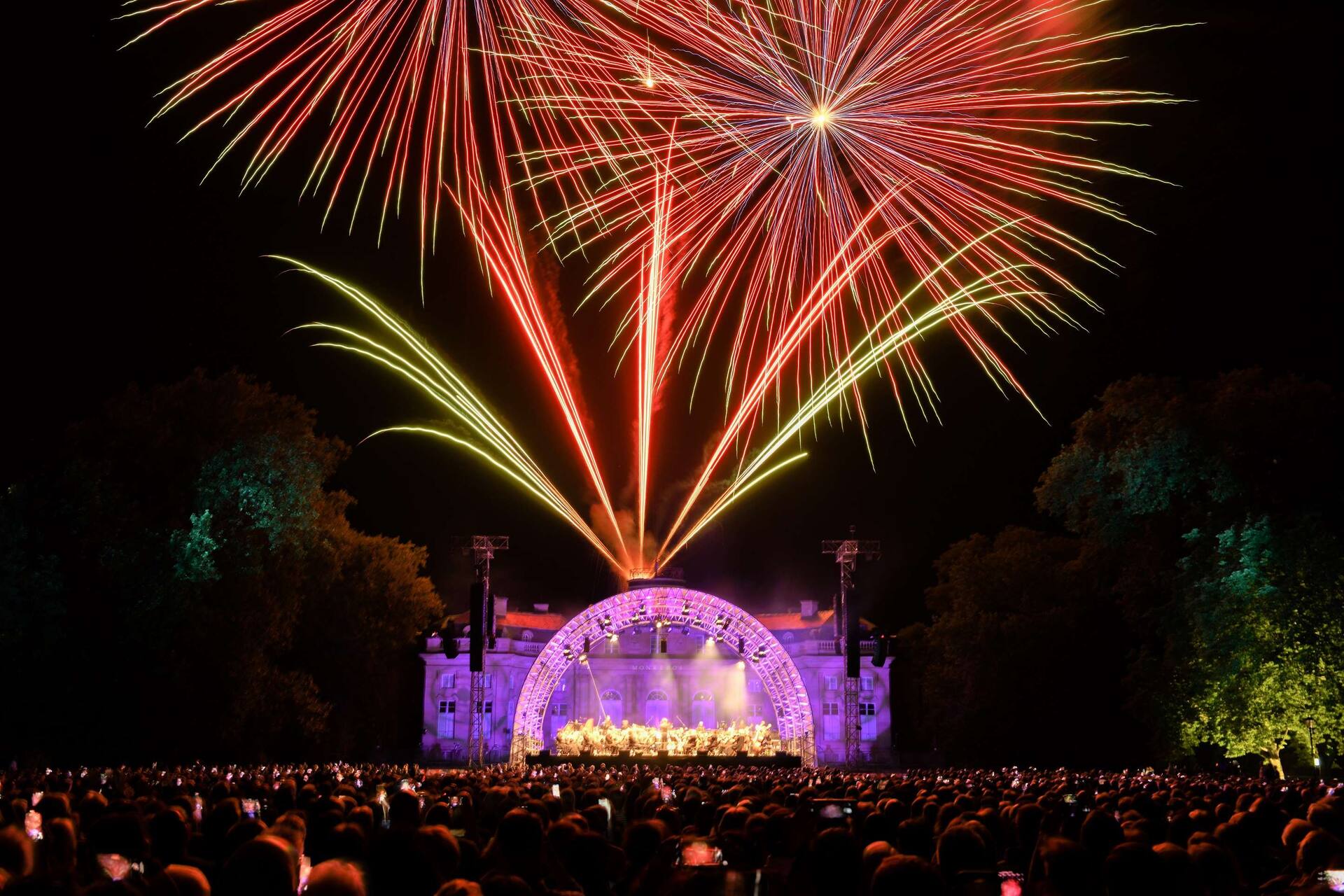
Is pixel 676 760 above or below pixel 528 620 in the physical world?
below

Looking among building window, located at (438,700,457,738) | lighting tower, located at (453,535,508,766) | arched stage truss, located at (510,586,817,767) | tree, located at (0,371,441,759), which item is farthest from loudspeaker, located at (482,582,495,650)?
building window, located at (438,700,457,738)

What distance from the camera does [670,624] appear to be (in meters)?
50.2

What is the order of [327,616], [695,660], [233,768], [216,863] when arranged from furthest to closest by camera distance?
[695,660]
[327,616]
[233,768]
[216,863]

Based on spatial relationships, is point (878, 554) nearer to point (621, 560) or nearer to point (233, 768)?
point (621, 560)

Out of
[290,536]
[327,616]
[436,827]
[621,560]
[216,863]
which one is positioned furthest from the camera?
[621,560]

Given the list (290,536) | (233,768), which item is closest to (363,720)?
(290,536)

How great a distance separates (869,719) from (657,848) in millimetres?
78181

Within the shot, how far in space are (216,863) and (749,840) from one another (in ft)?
13.7

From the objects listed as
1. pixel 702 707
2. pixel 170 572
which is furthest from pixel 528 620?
pixel 170 572

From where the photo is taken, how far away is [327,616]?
52.9m

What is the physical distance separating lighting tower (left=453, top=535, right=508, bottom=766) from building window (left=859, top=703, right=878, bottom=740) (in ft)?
129

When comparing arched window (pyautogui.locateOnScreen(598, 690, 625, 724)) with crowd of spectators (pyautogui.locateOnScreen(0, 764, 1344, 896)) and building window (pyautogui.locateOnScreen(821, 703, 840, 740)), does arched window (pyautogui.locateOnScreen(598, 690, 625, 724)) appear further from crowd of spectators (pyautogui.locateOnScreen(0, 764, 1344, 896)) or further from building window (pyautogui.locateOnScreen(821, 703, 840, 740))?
crowd of spectators (pyautogui.locateOnScreen(0, 764, 1344, 896))

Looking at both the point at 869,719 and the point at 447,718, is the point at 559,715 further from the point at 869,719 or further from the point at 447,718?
the point at 869,719

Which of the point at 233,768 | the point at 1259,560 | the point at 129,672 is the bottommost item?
the point at 233,768
